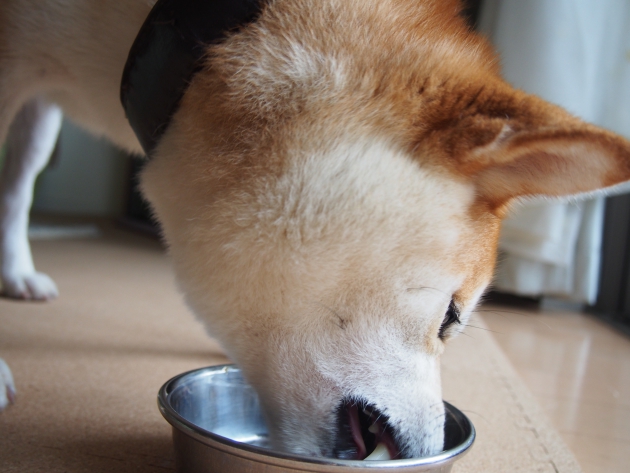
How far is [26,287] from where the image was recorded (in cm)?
178

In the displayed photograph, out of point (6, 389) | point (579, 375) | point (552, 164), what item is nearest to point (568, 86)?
point (579, 375)

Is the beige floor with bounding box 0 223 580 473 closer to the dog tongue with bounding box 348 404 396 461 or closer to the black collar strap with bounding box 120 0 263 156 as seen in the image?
the dog tongue with bounding box 348 404 396 461

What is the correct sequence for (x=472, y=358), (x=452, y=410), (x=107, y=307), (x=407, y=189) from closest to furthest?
(x=407, y=189)
(x=452, y=410)
(x=472, y=358)
(x=107, y=307)

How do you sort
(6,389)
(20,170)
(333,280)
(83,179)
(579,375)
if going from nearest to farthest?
(333,280), (6,389), (20,170), (579,375), (83,179)

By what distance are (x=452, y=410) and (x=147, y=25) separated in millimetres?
793

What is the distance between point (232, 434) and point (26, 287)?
1071 millimetres

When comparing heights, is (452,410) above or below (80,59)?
below

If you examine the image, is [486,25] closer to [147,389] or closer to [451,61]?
[451,61]

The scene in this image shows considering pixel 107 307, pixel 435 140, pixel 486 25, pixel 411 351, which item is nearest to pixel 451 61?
pixel 435 140

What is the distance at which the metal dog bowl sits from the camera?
663 mm

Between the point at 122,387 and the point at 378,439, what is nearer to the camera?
the point at 378,439

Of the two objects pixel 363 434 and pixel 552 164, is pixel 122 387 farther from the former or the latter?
pixel 552 164

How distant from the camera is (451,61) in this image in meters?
0.86

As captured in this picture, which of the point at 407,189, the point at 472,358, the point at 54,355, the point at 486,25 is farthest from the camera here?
the point at 486,25
